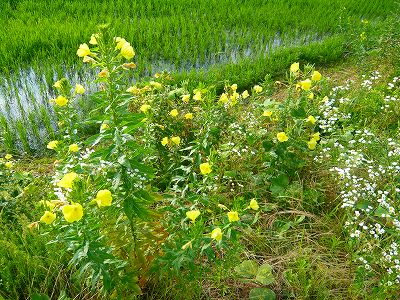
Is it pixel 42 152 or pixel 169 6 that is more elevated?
pixel 169 6

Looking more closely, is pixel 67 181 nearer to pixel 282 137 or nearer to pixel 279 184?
pixel 282 137

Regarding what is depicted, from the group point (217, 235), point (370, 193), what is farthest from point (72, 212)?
point (370, 193)

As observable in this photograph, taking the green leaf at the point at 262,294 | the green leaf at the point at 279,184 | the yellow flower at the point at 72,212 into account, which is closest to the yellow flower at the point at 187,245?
the yellow flower at the point at 72,212

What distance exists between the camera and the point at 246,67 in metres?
4.50

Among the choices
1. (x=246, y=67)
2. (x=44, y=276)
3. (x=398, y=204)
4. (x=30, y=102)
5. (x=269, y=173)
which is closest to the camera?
(x=44, y=276)

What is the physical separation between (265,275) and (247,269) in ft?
0.33

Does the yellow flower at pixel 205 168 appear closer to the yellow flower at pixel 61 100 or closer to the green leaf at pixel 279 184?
the yellow flower at pixel 61 100

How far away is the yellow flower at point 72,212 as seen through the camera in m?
1.40

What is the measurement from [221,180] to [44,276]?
1.26 meters

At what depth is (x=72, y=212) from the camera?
141 centimetres

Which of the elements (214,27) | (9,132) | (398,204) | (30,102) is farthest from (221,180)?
(214,27)

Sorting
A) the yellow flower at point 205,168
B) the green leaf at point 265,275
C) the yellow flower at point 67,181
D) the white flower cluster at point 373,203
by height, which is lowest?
the green leaf at point 265,275

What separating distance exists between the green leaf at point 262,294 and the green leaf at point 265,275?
0.05 meters

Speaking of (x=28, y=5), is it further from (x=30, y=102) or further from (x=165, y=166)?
(x=165, y=166)
